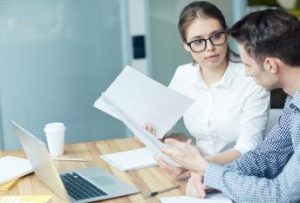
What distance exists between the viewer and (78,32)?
10.2 ft

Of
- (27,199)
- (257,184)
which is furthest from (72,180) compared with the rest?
(257,184)

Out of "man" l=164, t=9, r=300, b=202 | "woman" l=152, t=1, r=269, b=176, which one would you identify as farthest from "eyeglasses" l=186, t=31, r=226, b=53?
"man" l=164, t=9, r=300, b=202

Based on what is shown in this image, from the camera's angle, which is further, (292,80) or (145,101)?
(145,101)

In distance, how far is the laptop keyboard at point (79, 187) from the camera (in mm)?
1558

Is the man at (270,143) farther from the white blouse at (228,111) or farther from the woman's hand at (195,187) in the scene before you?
the white blouse at (228,111)

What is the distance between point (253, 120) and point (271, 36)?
547 mm

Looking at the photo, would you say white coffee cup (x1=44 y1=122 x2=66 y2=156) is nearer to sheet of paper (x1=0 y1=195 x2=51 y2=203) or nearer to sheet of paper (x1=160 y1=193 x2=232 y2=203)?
sheet of paper (x1=0 y1=195 x2=51 y2=203)

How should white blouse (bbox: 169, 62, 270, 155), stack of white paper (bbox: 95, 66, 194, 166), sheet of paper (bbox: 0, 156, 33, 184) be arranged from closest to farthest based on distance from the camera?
sheet of paper (bbox: 0, 156, 33, 184) < stack of white paper (bbox: 95, 66, 194, 166) < white blouse (bbox: 169, 62, 270, 155)

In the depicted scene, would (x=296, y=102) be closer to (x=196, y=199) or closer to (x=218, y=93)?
(x=196, y=199)

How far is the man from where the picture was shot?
1.41 metres

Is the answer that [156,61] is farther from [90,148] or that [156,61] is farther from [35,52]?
[90,148]

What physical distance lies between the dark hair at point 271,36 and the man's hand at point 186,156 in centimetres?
35

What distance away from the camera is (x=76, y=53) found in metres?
3.12

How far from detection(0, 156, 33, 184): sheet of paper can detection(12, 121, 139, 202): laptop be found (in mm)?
61
